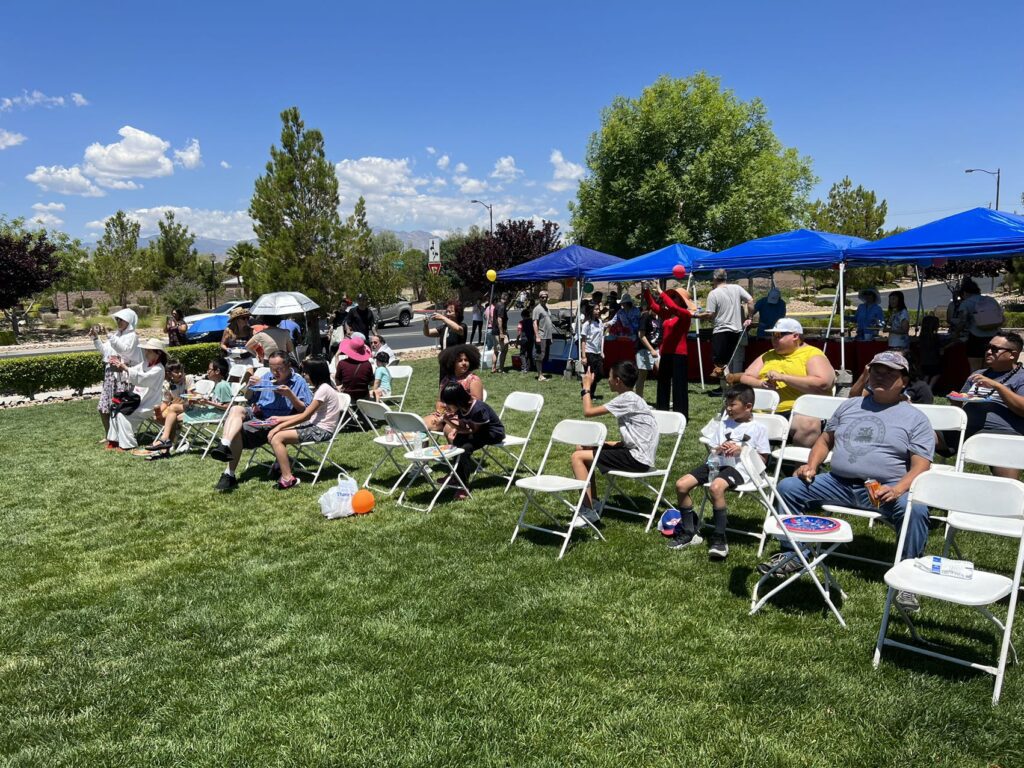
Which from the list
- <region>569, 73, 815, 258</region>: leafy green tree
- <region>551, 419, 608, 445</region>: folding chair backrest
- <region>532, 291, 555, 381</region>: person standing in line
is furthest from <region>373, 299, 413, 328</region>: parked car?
<region>551, 419, 608, 445</region>: folding chair backrest

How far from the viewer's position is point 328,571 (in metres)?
4.52

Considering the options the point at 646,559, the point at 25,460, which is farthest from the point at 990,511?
the point at 25,460

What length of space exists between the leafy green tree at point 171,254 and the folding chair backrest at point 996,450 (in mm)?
46096

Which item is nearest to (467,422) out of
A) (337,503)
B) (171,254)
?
(337,503)

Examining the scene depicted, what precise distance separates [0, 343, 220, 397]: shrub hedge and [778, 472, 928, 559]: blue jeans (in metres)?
13.6

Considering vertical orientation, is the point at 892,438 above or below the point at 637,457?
above

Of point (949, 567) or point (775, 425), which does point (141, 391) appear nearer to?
point (775, 425)

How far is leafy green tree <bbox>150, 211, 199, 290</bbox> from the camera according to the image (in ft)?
143

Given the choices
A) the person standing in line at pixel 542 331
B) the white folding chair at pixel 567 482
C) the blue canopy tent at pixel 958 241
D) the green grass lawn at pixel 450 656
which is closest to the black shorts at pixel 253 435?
the green grass lawn at pixel 450 656

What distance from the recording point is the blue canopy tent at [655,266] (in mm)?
12039

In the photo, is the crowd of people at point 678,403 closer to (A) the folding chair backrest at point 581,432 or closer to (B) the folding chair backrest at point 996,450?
(A) the folding chair backrest at point 581,432

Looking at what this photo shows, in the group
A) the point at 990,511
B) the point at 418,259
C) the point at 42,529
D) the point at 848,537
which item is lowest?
the point at 42,529

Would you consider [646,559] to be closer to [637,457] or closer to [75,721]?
[637,457]

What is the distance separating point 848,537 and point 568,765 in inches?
71.8
